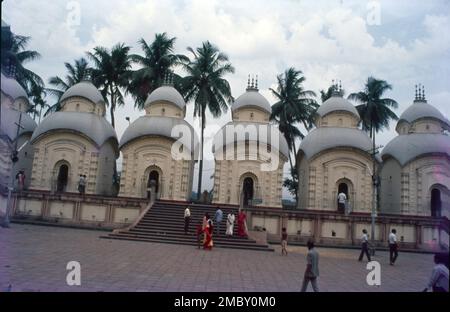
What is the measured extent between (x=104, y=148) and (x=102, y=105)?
3.90 meters

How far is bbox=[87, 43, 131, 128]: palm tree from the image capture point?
127ft

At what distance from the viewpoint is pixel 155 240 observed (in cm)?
1914

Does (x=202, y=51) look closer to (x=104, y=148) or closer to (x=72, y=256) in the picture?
(x=104, y=148)

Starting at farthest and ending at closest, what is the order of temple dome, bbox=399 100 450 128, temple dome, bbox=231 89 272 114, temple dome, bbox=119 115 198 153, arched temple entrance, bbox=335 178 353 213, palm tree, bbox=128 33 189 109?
1. palm tree, bbox=128 33 189 109
2. temple dome, bbox=231 89 272 114
3. temple dome, bbox=399 100 450 128
4. temple dome, bbox=119 115 198 153
5. arched temple entrance, bbox=335 178 353 213

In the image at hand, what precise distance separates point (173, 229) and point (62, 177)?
42.5ft

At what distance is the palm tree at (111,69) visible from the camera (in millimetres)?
38594

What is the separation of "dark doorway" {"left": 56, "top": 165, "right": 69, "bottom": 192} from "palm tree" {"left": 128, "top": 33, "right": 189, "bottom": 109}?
413 inches

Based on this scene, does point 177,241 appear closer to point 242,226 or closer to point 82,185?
point 242,226

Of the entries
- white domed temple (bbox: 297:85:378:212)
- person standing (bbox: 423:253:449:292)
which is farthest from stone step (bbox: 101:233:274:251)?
person standing (bbox: 423:253:449:292)

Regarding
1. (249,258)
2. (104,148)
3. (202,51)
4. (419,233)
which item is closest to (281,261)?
(249,258)

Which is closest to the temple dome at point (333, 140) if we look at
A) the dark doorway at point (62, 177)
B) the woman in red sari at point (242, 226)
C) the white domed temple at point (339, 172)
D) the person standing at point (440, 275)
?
the white domed temple at point (339, 172)

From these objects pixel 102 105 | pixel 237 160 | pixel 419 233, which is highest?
pixel 102 105

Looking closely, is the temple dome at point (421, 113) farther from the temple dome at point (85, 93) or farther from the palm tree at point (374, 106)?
the temple dome at point (85, 93)

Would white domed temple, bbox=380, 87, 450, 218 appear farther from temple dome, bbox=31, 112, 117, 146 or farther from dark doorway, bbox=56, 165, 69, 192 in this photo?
dark doorway, bbox=56, 165, 69, 192
